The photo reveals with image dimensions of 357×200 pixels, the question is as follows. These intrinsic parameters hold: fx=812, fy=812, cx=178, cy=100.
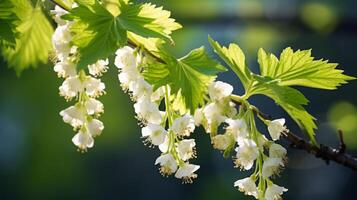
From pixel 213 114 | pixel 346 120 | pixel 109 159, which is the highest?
pixel 213 114

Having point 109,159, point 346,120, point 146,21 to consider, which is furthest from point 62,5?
point 109,159

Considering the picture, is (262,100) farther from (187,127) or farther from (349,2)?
(187,127)

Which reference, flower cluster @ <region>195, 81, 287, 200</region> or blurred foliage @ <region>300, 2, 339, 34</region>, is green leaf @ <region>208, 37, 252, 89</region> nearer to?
flower cluster @ <region>195, 81, 287, 200</region>

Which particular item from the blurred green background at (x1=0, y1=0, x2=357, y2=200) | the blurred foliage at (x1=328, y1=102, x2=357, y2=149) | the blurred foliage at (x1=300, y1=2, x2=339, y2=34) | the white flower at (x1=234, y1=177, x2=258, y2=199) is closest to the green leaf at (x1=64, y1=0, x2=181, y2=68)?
the white flower at (x1=234, y1=177, x2=258, y2=199)

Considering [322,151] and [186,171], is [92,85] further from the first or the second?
[322,151]

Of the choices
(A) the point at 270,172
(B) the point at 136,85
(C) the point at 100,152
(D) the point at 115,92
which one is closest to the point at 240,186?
(A) the point at 270,172
